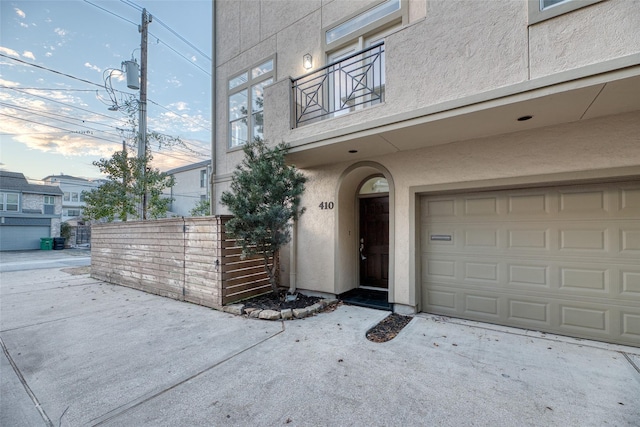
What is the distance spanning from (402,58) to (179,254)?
239 inches

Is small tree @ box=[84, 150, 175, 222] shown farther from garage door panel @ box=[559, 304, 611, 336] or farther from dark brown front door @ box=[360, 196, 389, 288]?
garage door panel @ box=[559, 304, 611, 336]

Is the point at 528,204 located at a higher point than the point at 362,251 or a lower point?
higher

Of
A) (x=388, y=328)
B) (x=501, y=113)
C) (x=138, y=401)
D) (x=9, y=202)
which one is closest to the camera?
(x=138, y=401)

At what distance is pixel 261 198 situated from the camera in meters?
5.07

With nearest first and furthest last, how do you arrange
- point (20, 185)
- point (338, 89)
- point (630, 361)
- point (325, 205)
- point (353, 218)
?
point (630, 361) < point (338, 89) < point (325, 205) < point (353, 218) < point (20, 185)

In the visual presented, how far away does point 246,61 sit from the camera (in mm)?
7742

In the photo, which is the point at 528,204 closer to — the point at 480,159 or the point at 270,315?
the point at 480,159

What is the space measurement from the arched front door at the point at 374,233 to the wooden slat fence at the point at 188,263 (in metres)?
2.44

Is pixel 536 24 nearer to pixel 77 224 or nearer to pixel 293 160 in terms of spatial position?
pixel 293 160

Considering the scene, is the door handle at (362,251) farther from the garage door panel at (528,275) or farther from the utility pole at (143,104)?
the utility pole at (143,104)

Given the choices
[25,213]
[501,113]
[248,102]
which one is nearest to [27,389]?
[501,113]

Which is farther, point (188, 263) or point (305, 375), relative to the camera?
point (188, 263)

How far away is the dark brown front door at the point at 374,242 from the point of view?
6219 millimetres

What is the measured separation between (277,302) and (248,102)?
5.71m
